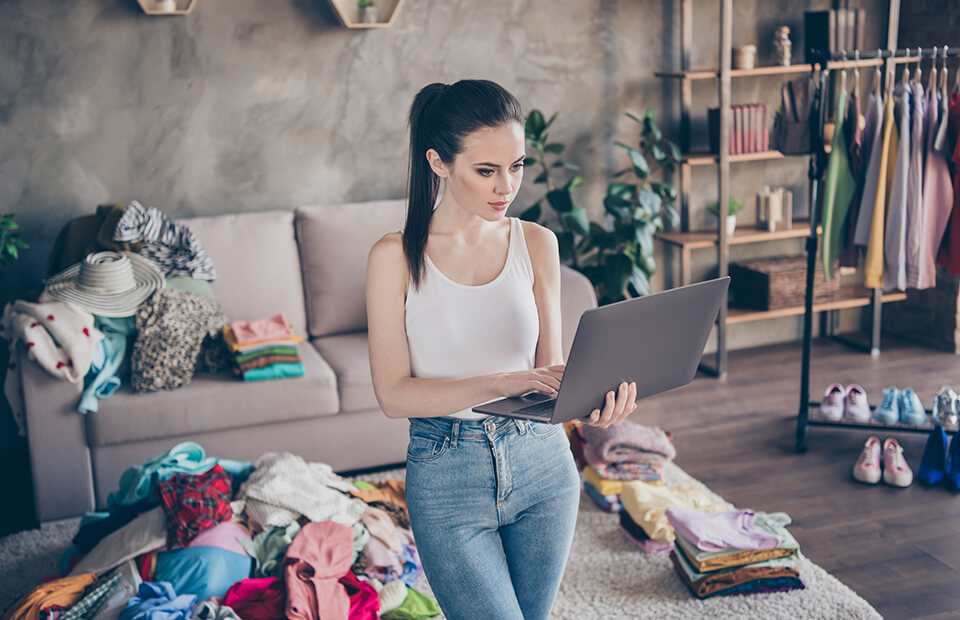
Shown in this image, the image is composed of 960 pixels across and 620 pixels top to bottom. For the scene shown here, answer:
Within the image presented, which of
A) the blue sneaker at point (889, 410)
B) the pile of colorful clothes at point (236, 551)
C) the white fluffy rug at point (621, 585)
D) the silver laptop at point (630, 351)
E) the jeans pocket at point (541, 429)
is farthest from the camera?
the blue sneaker at point (889, 410)

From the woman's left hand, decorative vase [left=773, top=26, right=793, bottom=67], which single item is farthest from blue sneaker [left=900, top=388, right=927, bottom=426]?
the woman's left hand

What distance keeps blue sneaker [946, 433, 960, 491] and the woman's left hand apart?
7.20 ft

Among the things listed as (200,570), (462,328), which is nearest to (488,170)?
(462,328)

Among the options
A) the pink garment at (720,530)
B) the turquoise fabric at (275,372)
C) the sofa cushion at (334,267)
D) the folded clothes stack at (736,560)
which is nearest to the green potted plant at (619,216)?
the sofa cushion at (334,267)

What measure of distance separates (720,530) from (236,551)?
1379 mm

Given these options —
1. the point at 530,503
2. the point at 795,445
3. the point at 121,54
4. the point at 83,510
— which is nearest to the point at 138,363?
the point at 83,510

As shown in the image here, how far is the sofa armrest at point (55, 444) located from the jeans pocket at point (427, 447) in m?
2.07

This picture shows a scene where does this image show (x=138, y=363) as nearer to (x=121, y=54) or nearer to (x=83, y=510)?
(x=83, y=510)

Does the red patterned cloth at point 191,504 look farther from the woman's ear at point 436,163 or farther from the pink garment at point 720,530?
the woman's ear at point 436,163

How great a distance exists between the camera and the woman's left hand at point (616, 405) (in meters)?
1.43

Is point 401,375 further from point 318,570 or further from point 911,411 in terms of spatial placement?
point 911,411

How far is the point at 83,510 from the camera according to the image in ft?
10.4

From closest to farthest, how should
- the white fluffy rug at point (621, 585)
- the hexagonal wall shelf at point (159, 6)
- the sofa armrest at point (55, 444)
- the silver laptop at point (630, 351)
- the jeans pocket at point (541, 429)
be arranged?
the silver laptop at point (630, 351)
the jeans pocket at point (541, 429)
the white fluffy rug at point (621, 585)
the sofa armrest at point (55, 444)
the hexagonal wall shelf at point (159, 6)

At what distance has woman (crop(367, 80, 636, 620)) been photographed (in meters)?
1.41
